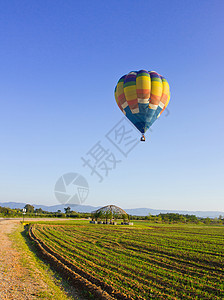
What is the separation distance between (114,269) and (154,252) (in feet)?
24.0

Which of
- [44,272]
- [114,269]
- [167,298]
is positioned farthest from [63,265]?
[167,298]

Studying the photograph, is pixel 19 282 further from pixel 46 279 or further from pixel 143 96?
pixel 143 96

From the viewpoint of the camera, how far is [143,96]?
96.0ft

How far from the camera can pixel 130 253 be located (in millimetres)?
19953

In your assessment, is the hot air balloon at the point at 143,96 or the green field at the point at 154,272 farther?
the hot air balloon at the point at 143,96

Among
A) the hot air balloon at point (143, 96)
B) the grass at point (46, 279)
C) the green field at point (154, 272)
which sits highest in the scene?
the hot air balloon at point (143, 96)

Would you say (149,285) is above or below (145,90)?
below

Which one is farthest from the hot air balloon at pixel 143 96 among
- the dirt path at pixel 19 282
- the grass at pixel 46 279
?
the dirt path at pixel 19 282

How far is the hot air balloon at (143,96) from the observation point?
29359mm

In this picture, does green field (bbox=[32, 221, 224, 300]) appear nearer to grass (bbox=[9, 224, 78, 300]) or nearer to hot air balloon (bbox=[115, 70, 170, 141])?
grass (bbox=[9, 224, 78, 300])

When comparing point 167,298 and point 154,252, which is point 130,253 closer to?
point 154,252

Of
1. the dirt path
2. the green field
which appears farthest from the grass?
the green field

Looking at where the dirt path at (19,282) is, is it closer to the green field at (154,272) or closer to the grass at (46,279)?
the grass at (46,279)

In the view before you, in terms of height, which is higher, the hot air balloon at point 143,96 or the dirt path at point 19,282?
the hot air balloon at point 143,96
